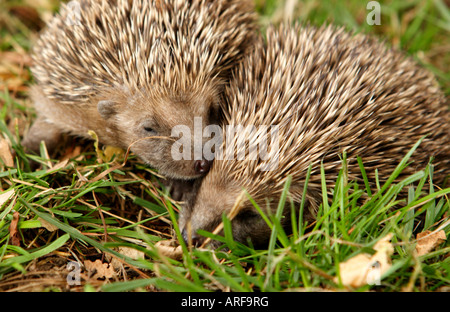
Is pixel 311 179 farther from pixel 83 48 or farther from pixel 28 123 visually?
pixel 28 123

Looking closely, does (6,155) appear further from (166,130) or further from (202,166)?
(202,166)

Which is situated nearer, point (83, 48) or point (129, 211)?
point (83, 48)

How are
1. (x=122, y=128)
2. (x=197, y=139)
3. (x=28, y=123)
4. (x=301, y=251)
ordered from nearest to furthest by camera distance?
(x=301, y=251) → (x=197, y=139) → (x=122, y=128) → (x=28, y=123)

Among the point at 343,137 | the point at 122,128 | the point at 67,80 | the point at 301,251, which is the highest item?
the point at 67,80

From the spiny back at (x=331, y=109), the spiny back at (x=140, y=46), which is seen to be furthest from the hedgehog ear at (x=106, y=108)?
the spiny back at (x=331, y=109)

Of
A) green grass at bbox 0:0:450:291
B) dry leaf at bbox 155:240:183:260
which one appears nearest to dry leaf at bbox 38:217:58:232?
green grass at bbox 0:0:450:291

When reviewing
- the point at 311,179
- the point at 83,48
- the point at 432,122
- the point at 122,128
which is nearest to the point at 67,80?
the point at 83,48

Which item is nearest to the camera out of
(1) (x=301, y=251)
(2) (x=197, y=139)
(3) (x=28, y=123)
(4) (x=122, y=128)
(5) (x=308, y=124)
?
(1) (x=301, y=251)

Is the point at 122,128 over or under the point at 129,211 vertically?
over

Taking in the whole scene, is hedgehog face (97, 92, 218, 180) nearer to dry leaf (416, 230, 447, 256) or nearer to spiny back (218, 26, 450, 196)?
spiny back (218, 26, 450, 196)
